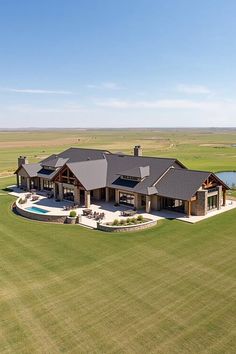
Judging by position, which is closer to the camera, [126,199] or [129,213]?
[129,213]

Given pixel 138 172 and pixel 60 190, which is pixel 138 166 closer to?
pixel 138 172

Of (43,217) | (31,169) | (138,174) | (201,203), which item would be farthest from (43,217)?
(31,169)

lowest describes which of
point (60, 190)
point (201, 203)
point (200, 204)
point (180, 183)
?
point (200, 204)

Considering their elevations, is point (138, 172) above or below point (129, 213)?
above

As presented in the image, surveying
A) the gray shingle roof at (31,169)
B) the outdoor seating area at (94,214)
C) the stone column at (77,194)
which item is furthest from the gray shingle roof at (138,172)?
the gray shingle roof at (31,169)

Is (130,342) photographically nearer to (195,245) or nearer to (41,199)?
(195,245)

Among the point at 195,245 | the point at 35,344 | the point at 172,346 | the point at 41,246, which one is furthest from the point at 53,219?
the point at 172,346

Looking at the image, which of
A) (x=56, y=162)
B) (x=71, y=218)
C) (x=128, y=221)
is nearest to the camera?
(x=128, y=221)
